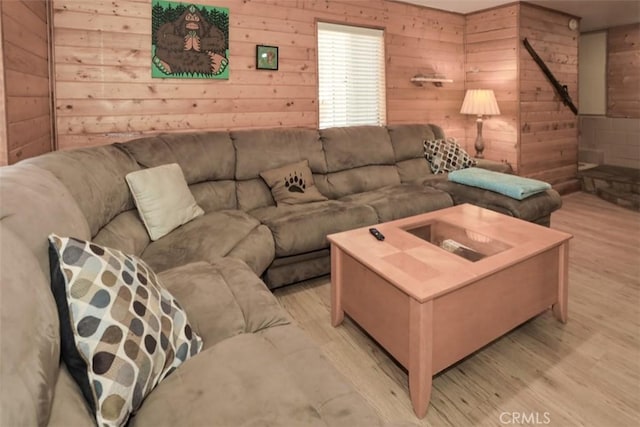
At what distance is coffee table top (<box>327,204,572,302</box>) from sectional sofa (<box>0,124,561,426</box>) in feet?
1.65

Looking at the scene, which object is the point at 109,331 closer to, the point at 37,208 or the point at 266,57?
the point at 37,208

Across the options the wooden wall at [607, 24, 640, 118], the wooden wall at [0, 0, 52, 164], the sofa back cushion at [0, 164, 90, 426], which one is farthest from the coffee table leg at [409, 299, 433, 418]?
the wooden wall at [607, 24, 640, 118]

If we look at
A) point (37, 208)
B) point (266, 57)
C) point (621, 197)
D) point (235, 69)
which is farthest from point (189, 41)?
point (621, 197)

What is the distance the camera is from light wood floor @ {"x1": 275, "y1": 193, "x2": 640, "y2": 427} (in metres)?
1.58

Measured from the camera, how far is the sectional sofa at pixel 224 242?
0.86 meters

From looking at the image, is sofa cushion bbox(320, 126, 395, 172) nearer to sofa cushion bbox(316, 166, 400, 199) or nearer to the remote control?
sofa cushion bbox(316, 166, 400, 199)

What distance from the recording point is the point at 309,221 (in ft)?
8.55

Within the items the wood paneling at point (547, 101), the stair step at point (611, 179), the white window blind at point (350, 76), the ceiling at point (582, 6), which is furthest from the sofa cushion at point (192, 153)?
the stair step at point (611, 179)

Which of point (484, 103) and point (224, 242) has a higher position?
point (484, 103)

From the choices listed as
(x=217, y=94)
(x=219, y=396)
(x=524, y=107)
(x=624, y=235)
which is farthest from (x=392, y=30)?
(x=219, y=396)

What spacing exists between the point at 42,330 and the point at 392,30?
4.40m

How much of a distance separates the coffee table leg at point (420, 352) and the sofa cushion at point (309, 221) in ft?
3.61

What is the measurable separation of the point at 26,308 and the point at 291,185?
2.33m

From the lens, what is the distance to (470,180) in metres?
3.34
